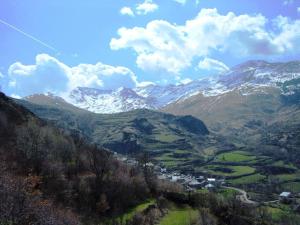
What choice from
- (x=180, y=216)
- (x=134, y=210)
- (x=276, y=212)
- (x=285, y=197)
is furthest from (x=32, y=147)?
(x=285, y=197)

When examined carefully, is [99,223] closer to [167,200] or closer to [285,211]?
[167,200]

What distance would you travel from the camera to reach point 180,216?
86.4 metres

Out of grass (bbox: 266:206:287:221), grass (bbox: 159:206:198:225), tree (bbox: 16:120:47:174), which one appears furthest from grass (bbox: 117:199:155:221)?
grass (bbox: 266:206:287:221)

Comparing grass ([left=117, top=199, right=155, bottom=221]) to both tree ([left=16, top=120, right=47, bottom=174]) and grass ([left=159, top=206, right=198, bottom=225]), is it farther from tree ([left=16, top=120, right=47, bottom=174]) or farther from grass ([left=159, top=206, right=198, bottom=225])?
tree ([left=16, top=120, right=47, bottom=174])

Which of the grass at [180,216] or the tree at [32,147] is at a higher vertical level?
the tree at [32,147]

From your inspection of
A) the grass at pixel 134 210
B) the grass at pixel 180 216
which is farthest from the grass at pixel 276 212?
the grass at pixel 134 210

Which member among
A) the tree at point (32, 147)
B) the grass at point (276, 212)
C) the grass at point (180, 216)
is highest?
the tree at point (32, 147)

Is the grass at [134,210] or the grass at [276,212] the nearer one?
the grass at [134,210]

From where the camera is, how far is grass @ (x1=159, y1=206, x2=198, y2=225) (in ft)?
258

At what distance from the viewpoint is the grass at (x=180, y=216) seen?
78.6 m

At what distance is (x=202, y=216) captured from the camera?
264 ft

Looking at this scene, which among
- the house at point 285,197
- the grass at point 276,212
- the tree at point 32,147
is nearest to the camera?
the tree at point 32,147

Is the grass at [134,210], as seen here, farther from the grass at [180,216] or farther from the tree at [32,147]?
the tree at [32,147]

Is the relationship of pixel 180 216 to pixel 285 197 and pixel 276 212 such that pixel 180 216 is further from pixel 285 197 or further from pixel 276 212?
pixel 285 197
